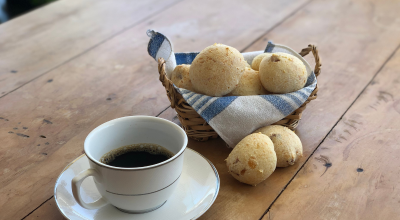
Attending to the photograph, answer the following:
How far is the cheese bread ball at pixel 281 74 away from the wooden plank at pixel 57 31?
0.62 metres

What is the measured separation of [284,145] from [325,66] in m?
0.49

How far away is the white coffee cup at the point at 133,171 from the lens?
0.52 metres

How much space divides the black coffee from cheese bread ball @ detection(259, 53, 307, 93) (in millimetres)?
252

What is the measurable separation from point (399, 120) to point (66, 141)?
0.71 m

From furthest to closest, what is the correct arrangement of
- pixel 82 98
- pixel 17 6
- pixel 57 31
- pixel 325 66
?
pixel 17 6, pixel 57 31, pixel 325 66, pixel 82 98

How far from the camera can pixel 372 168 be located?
27.3 inches

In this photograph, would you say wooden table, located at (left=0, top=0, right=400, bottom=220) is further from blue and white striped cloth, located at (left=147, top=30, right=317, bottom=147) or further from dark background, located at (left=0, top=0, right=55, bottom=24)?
dark background, located at (left=0, top=0, right=55, bottom=24)

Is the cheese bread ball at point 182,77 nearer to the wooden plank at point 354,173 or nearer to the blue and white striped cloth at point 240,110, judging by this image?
the blue and white striped cloth at point 240,110

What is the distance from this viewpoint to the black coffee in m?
0.58

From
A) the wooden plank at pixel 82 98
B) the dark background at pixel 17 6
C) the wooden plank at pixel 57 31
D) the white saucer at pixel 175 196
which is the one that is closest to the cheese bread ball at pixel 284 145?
the white saucer at pixel 175 196

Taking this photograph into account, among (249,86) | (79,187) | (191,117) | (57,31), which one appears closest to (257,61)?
(249,86)

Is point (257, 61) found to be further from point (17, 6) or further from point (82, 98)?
point (17, 6)

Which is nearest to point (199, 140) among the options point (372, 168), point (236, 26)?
point (372, 168)

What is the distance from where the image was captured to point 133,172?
1.68 ft
